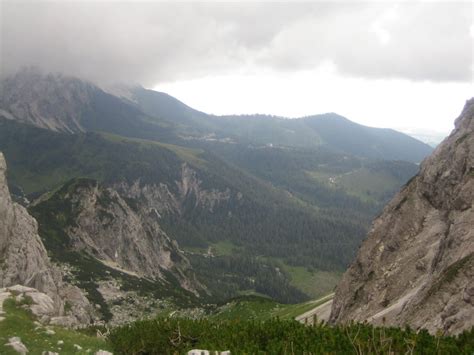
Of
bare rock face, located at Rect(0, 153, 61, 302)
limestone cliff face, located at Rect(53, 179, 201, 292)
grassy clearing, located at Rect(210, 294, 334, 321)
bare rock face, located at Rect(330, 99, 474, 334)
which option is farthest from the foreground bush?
limestone cliff face, located at Rect(53, 179, 201, 292)

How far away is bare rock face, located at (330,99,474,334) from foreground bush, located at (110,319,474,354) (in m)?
5.06

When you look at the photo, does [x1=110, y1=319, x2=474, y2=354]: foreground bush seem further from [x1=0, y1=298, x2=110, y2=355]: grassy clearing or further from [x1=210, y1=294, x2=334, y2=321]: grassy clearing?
[x1=210, y1=294, x2=334, y2=321]: grassy clearing

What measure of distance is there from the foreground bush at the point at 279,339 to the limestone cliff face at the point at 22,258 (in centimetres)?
3425

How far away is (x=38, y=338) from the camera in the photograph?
25375 millimetres

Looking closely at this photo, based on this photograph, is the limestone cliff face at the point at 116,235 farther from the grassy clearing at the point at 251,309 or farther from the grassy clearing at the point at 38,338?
the grassy clearing at the point at 38,338

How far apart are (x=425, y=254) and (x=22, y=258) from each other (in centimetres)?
5493

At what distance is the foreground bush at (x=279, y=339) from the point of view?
54.6 ft

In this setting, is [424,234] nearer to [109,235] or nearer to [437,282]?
[437,282]

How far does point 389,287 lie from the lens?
37000 mm

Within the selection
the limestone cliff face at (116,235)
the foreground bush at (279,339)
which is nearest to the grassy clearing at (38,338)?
the foreground bush at (279,339)

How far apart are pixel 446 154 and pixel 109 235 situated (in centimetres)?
13678

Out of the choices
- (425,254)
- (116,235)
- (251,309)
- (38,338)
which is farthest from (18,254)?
(116,235)

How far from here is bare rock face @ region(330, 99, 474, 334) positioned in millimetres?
24672

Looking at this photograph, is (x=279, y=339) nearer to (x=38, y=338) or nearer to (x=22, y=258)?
(x=38, y=338)
